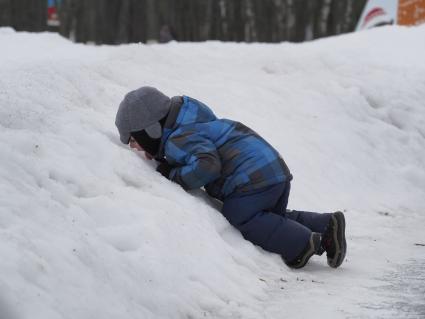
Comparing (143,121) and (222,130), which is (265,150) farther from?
(143,121)

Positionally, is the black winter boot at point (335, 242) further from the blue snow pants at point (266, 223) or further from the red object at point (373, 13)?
the red object at point (373, 13)

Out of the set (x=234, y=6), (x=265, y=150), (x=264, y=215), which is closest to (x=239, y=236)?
(x=264, y=215)

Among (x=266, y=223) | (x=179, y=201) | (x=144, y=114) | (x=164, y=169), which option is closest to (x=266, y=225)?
(x=266, y=223)

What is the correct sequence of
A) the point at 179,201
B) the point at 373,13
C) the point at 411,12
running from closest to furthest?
1. the point at 179,201
2. the point at 411,12
3. the point at 373,13

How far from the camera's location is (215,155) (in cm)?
473

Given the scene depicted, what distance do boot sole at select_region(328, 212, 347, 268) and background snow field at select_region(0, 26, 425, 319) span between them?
0.06 metres

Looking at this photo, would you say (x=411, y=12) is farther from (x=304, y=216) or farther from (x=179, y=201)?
(x=179, y=201)

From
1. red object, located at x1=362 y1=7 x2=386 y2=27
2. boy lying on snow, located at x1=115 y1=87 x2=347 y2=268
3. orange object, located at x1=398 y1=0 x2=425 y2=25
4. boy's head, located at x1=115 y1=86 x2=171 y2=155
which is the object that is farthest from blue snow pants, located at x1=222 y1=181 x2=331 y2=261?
red object, located at x1=362 y1=7 x2=386 y2=27

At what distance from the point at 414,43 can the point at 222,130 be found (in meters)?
6.67

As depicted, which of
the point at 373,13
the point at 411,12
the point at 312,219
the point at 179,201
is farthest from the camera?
the point at 373,13

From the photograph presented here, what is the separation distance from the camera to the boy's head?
4.80 meters

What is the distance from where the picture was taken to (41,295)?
9.32 feet

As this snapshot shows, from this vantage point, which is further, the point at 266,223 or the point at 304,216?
the point at 304,216

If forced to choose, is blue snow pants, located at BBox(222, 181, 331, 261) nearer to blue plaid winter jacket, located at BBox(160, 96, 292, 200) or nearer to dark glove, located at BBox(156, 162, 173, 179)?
blue plaid winter jacket, located at BBox(160, 96, 292, 200)
